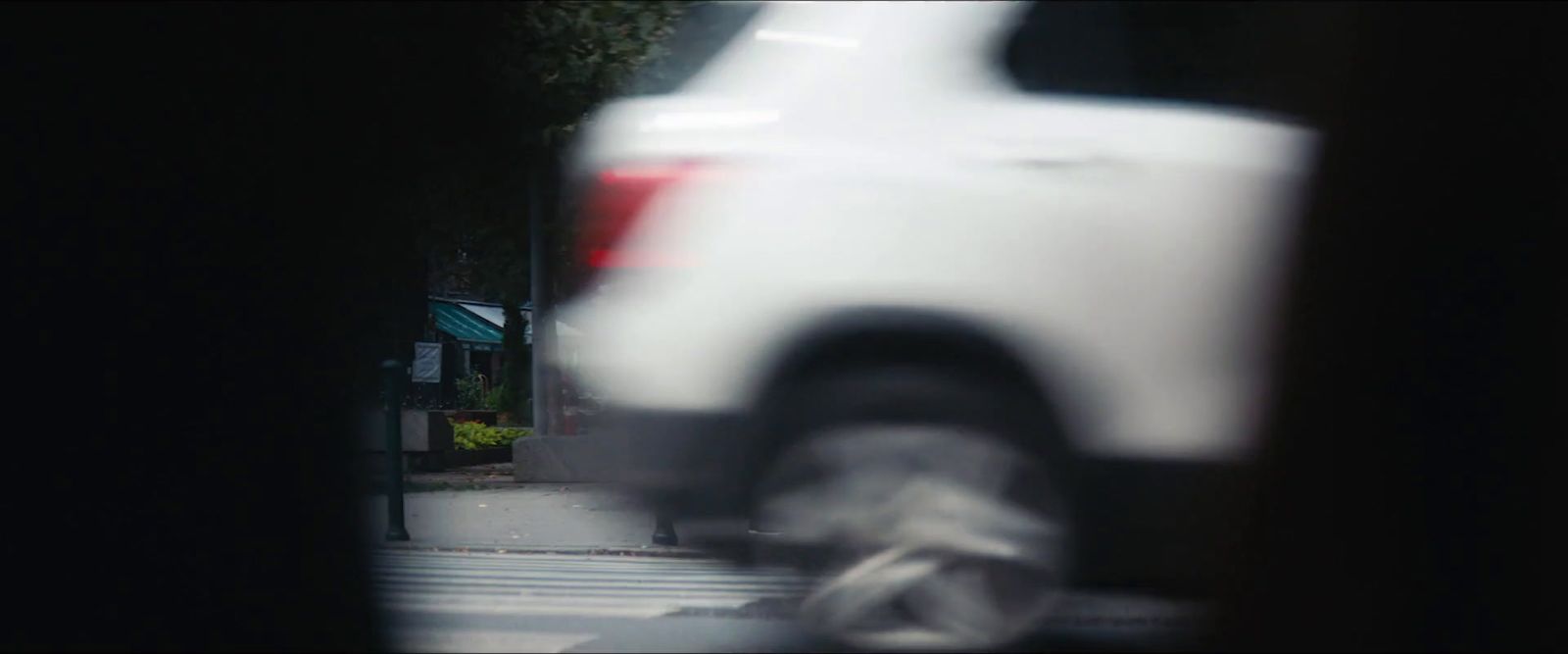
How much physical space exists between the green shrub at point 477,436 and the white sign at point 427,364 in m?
7.81

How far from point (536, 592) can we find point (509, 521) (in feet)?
17.8

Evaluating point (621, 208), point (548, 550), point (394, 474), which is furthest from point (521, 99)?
point (621, 208)

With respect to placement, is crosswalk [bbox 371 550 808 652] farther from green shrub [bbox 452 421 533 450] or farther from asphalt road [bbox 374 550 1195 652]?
green shrub [bbox 452 421 533 450]

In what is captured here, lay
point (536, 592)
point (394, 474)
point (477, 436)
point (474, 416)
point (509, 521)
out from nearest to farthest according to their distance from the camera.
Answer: point (536, 592)
point (394, 474)
point (509, 521)
point (477, 436)
point (474, 416)

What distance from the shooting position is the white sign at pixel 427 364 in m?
28.6

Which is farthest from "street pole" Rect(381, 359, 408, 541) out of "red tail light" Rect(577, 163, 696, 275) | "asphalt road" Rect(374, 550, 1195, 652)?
"red tail light" Rect(577, 163, 696, 275)

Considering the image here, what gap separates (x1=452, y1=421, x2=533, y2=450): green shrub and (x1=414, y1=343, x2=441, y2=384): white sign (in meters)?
7.81

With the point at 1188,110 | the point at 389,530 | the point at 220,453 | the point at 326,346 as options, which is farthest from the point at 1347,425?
the point at 326,346

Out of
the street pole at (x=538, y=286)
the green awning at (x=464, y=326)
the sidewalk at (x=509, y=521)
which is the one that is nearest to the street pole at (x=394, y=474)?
the sidewalk at (x=509, y=521)

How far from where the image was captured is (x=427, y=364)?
94.2ft

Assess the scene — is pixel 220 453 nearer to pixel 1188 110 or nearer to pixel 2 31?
pixel 2 31

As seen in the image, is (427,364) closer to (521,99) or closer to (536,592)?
(521,99)

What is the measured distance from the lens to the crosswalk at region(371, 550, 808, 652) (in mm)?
5117

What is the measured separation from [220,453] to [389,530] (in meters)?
2.16
